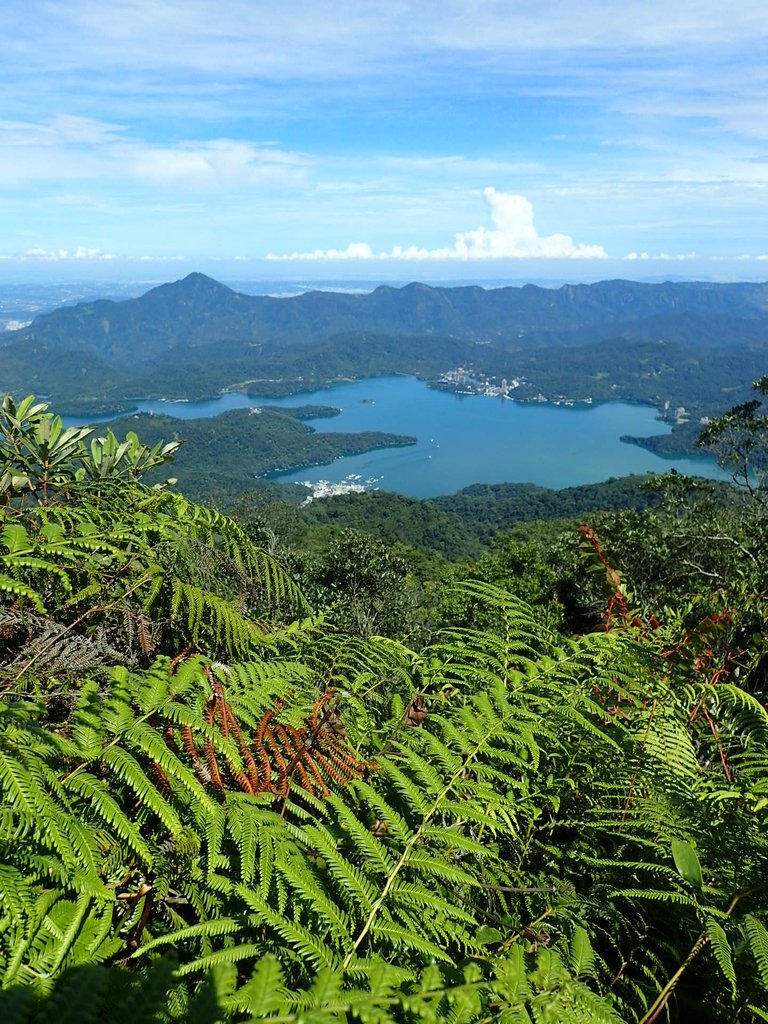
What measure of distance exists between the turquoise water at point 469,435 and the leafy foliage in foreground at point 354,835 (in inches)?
3660

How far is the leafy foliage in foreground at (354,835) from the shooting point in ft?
3.49

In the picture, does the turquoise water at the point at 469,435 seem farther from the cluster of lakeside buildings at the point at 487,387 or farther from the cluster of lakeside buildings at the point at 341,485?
the cluster of lakeside buildings at the point at 487,387

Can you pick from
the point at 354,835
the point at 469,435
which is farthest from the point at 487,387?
the point at 354,835

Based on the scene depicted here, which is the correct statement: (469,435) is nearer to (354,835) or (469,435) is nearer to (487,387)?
(487,387)

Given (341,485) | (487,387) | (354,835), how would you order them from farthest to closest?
(487,387)
(341,485)
(354,835)

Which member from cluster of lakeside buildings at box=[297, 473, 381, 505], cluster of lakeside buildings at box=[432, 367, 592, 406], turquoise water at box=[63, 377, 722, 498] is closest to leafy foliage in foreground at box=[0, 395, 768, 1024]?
cluster of lakeside buildings at box=[297, 473, 381, 505]

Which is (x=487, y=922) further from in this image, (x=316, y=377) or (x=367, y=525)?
(x=316, y=377)

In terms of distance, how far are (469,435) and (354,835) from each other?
13405 centimetres

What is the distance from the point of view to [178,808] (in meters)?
1.52

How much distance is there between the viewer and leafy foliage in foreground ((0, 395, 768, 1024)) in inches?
41.9

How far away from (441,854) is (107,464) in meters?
2.82

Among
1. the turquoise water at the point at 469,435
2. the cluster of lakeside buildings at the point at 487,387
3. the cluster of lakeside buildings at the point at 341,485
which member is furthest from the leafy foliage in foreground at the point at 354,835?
the cluster of lakeside buildings at the point at 487,387

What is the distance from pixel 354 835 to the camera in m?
1.32

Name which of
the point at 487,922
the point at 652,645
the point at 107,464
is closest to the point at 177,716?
the point at 487,922
